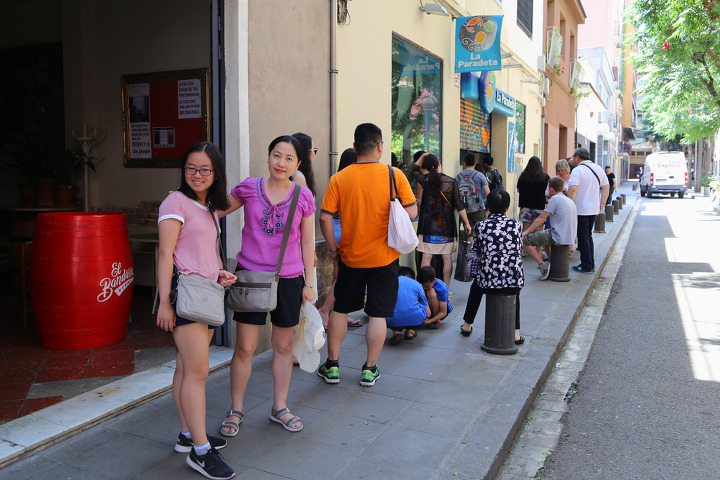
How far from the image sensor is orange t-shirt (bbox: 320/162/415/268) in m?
4.13

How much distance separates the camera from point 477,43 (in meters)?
9.20

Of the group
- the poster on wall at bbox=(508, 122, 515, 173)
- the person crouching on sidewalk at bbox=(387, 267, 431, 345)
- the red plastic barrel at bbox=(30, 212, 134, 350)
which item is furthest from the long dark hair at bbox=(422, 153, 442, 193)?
the poster on wall at bbox=(508, 122, 515, 173)

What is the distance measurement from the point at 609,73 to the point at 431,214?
137ft

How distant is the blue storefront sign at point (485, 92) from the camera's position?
33.7ft

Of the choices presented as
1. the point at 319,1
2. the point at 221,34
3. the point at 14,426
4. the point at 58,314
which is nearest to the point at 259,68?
the point at 221,34

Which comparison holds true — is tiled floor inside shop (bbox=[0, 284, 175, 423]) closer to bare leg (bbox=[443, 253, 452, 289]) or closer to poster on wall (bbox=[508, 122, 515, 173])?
bare leg (bbox=[443, 253, 452, 289])

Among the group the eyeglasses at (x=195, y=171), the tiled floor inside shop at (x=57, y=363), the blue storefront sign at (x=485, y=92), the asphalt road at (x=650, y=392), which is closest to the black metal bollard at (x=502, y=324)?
the asphalt road at (x=650, y=392)

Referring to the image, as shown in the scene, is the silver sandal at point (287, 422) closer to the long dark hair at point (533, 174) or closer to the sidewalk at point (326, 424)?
the sidewalk at point (326, 424)

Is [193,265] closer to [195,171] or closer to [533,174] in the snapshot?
[195,171]

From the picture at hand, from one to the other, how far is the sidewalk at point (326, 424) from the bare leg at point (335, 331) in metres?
0.25

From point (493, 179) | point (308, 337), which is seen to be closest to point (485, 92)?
point (493, 179)

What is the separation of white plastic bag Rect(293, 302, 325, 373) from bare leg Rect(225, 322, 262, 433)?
340 mm

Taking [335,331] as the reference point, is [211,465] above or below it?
below

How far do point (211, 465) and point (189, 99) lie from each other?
4894mm
